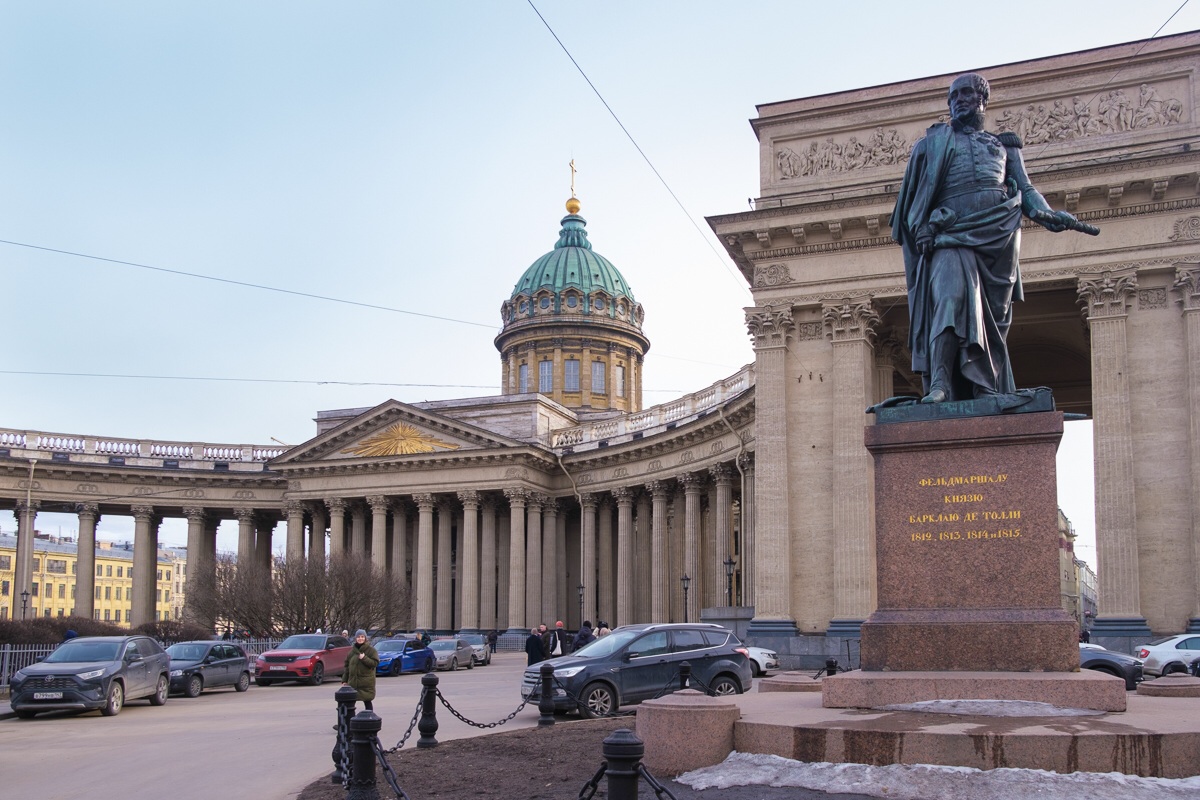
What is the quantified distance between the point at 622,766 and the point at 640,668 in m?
14.9

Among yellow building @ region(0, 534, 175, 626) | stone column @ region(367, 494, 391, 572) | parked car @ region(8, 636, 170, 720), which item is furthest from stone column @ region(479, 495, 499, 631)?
yellow building @ region(0, 534, 175, 626)

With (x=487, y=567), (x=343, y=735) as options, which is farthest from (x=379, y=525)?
(x=343, y=735)

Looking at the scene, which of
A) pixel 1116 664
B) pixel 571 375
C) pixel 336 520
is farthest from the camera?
pixel 571 375

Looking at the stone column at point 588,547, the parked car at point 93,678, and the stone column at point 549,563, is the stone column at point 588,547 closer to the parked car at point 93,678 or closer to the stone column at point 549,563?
the stone column at point 549,563

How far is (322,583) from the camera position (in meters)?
55.7

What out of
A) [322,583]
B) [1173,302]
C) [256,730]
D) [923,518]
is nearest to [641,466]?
[322,583]

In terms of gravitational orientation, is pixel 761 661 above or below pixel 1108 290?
below

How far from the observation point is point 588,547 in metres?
66.7

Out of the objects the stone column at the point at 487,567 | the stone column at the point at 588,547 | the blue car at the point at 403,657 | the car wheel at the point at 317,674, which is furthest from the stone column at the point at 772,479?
the stone column at the point at 487,567

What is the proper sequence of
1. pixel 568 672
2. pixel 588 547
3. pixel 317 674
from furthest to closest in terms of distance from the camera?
pixel 588 547
pixel 317 674
pixel 568 672

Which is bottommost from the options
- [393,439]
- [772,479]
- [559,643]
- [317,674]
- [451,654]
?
[451,654]

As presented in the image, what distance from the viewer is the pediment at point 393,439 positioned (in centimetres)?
6906

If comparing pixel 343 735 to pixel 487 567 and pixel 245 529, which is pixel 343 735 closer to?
pixel 487 567

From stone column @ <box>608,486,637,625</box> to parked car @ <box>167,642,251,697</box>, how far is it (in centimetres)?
2972
